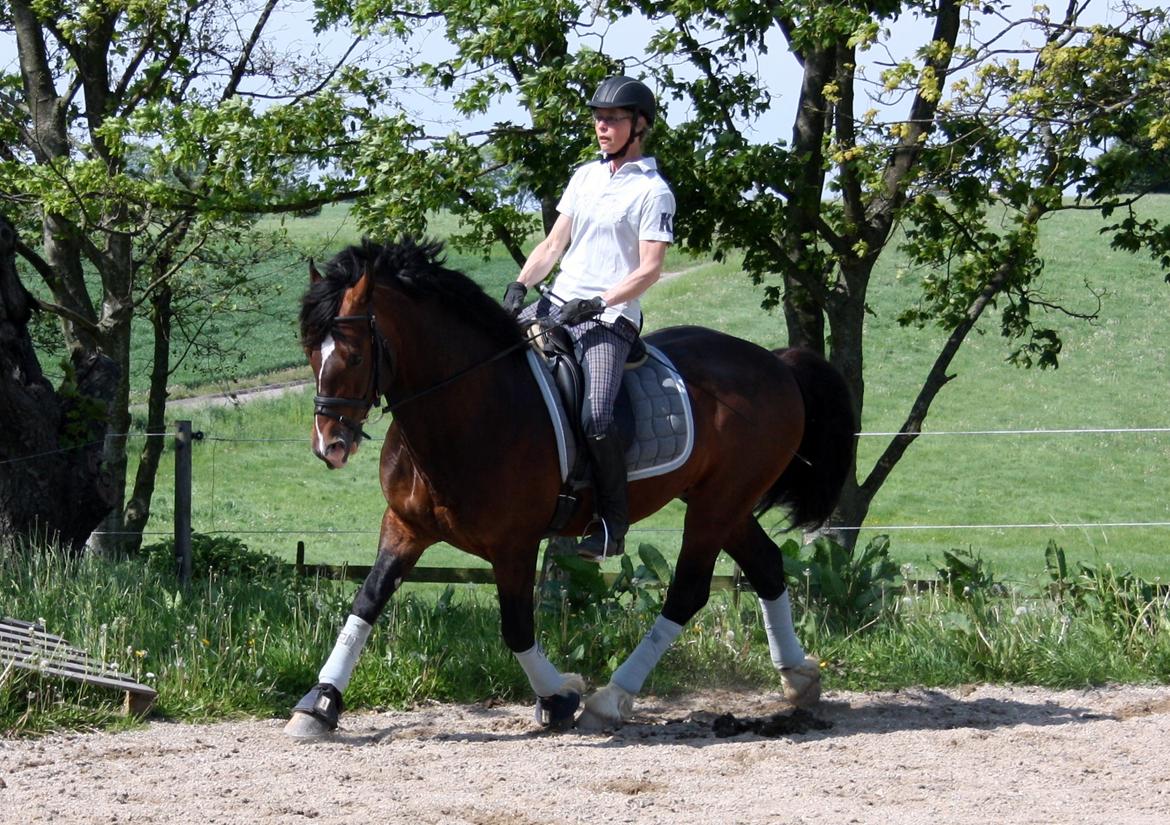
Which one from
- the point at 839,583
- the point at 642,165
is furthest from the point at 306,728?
the point at 839,583

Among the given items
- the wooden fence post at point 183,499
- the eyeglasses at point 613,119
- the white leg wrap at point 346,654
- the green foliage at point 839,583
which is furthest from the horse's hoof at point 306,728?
the green foliage at point 839,583

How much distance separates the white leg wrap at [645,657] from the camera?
21.2 feet

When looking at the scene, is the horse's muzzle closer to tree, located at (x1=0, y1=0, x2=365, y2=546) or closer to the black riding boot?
the black riding boot

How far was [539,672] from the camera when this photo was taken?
619 centimetres

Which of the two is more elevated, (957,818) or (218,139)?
(218,139)

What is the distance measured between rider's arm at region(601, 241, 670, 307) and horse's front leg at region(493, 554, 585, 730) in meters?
1.23

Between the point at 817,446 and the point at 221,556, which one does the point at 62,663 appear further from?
the point at 221,556

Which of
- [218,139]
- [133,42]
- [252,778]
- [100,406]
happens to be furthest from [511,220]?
[252,778]

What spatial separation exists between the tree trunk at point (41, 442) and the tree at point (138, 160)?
0.25ft

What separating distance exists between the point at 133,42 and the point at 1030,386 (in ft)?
77.6

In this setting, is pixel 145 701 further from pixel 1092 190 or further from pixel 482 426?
pixel 1092 190

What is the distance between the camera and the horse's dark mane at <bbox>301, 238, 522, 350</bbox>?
5496mm

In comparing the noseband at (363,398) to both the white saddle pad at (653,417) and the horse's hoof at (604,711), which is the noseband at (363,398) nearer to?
the white saddle pad at (653,417)

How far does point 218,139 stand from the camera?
32.3 ft
